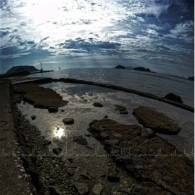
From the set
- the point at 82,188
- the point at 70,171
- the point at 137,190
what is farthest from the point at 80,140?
the point at 137,190

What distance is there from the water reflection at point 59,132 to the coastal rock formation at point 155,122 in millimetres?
3845

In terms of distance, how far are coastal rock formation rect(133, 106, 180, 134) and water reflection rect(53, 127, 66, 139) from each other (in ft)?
12.6

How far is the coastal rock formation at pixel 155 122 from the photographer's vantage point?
36.8ft

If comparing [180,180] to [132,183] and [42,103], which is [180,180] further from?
Result: [42,103]

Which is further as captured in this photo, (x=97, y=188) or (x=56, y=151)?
(x=56, y=151)

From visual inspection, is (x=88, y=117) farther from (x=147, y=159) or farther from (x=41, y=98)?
(x=147, y=159)

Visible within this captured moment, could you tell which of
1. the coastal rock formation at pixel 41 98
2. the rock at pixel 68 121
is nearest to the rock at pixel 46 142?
the rock at pixel 68 121

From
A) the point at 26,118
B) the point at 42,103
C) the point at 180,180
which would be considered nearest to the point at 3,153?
the point at 180,180

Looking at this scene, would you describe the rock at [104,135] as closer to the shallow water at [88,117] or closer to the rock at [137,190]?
the shallow water at [88,117]

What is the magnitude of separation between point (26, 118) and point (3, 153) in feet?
18.5

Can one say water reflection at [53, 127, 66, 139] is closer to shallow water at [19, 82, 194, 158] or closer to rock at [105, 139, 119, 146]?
shallow water at [19, 82, 194, 158]

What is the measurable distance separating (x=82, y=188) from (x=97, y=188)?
0.39 meters

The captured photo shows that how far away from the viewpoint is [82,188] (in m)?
6.18

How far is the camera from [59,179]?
6.55 meters
